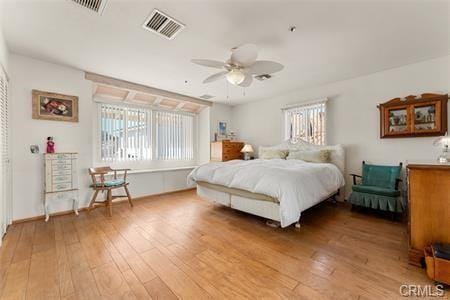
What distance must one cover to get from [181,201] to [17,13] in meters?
3.51

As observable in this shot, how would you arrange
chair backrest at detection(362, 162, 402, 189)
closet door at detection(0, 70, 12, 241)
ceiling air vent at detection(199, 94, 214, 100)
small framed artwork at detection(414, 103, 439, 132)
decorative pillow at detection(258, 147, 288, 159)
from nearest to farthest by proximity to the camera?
closet door at detection(0, 70, 12, 241), small framed artwork at detection(414, 103, 439, 132), chair backrest at detection(362, 162, 402, 189), decorative pillow at detection(258, 147, 288, 159), ceiling air vent at detection(199, 94, 214, 100)

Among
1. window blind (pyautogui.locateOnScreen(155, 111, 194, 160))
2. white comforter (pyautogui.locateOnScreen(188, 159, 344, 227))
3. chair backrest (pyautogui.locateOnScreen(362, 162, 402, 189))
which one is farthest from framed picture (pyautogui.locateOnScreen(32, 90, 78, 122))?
chair backrest (pyautogui.locateOnScreen(362, 162, 402, 189))

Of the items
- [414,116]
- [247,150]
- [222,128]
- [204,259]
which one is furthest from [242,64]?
[222,128]

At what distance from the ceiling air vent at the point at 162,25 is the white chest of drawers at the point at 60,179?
8.23 ft

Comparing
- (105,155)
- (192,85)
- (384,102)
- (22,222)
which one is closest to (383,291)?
(384,102)

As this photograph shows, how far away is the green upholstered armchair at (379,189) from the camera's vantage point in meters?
2.82

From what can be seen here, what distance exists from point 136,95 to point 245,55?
10.8 feet

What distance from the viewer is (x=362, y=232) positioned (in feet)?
8.05

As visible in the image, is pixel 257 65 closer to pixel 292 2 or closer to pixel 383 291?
pixel 292 2

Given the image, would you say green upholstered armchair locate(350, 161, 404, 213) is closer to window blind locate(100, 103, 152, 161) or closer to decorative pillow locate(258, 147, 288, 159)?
decorative pillow locate(258, 147, 288, 159)

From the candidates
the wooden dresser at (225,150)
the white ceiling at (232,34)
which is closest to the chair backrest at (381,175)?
the white ceiling at (232,34)

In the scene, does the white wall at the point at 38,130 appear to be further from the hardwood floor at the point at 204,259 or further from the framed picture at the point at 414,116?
the framed picture at the point at 414,116

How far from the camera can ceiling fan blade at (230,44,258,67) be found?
198cm

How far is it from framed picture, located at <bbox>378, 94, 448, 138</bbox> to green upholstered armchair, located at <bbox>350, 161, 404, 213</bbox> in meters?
0.61
